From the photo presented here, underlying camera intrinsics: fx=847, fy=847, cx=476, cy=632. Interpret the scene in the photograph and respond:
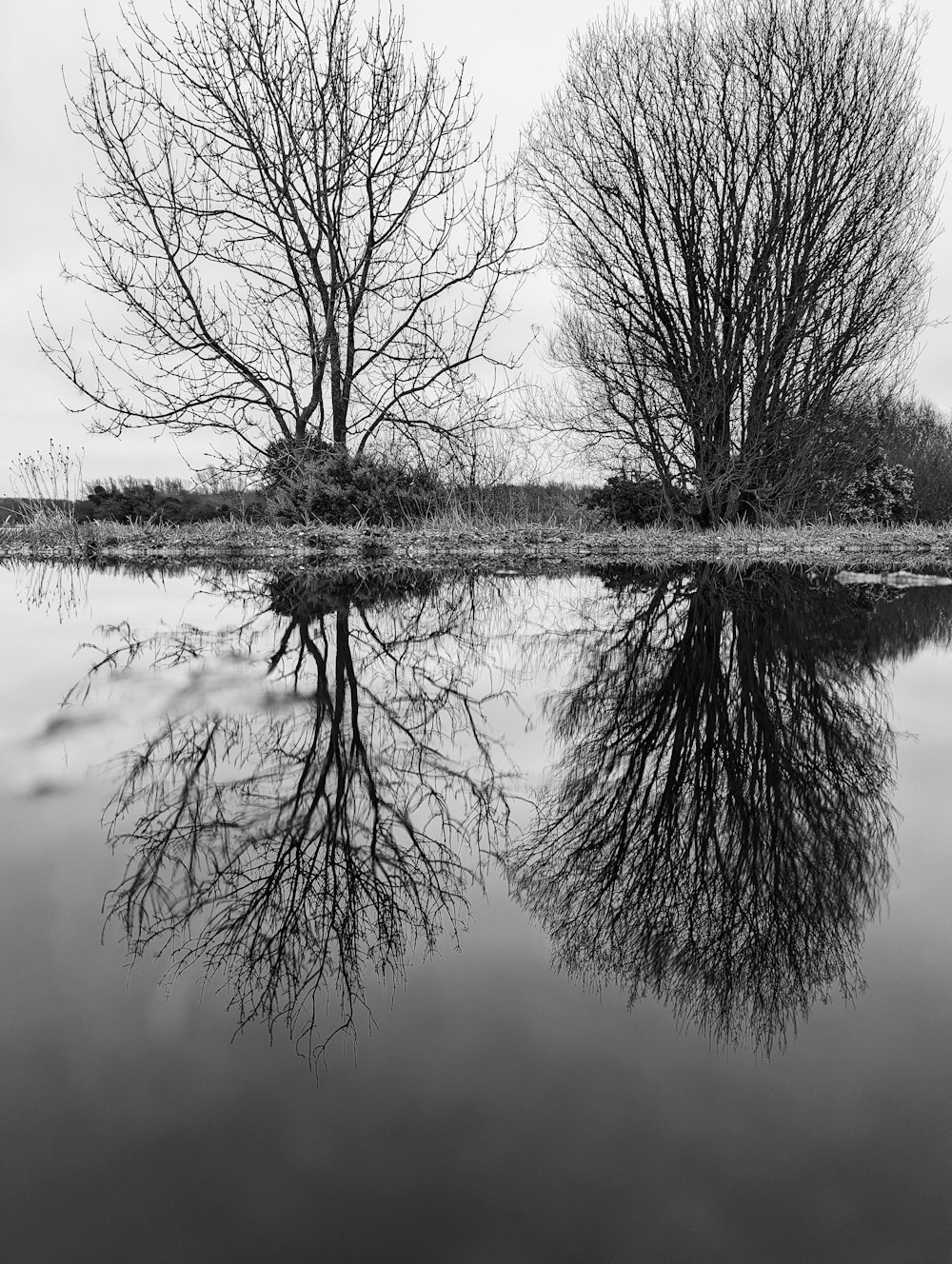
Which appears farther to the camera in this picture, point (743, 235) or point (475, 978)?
point (743, 235)

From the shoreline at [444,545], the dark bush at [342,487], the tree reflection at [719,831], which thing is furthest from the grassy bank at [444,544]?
the tree reflection at [719,831]

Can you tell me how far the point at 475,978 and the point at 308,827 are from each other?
0.80 metres

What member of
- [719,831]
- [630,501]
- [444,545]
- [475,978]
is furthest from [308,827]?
[630,501]

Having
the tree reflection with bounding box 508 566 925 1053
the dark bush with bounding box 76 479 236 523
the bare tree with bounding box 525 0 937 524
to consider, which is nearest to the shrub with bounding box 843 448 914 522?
the bare tree with bounding box 525 0 937 524

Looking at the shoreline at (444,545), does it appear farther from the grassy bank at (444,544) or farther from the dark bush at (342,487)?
the dark bush at (342,487)

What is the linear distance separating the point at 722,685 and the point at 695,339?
39.3ft

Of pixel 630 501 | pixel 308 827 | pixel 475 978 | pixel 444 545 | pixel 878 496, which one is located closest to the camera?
pixel 475 978

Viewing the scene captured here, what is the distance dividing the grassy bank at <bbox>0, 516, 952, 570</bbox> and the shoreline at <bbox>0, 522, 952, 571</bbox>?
0.01m

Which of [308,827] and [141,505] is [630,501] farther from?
[308,827]

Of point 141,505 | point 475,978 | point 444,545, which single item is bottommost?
point 475,978

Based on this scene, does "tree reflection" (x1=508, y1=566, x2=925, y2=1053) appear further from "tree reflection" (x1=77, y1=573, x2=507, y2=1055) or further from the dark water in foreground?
"tree reflection" (x1=77, y1=573, x2=507, y2=1055)

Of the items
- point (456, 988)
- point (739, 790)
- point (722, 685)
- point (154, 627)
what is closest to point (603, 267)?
point (154, 627)

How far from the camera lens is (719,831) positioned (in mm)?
2248

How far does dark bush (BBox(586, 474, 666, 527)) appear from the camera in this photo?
1553 cm
